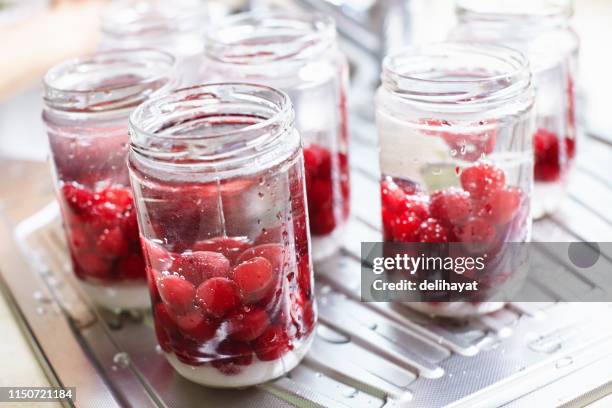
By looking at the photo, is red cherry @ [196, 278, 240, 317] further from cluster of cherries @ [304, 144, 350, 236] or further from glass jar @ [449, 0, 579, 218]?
glass jar @ [449, 0, 579, 218]

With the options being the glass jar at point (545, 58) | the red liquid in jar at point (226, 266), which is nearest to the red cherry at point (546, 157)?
the glass jar at point (545, 58)

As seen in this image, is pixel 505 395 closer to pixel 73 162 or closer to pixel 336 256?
pixel 336 256

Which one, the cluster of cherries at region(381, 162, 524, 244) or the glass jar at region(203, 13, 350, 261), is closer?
the cluster of cherries at region(381, 162, 524, 244)

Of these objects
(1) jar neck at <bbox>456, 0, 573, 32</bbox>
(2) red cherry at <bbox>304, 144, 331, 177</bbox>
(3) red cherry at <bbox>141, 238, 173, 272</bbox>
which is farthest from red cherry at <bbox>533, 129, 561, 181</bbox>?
(3) red cherry at <bbox>141, 238, 173, 272</bbox>

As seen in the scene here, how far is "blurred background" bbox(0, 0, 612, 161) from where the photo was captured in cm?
112

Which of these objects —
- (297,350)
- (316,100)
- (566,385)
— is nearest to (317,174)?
(316,100)

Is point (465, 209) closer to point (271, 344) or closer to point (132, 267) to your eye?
point (271, 344)

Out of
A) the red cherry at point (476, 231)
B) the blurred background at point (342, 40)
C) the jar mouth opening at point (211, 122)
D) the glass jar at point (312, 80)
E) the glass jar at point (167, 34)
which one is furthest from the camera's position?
the blurred background at point (342, 40)

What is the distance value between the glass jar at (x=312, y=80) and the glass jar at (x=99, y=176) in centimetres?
7

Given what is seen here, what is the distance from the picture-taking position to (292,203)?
24.7 inches

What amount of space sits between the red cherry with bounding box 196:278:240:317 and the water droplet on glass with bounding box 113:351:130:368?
138 millimetres

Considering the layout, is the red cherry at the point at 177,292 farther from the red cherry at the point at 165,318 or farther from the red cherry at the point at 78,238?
the red cherry at the point at 78,238

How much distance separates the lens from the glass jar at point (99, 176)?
0.71 meters

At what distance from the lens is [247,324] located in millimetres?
613
